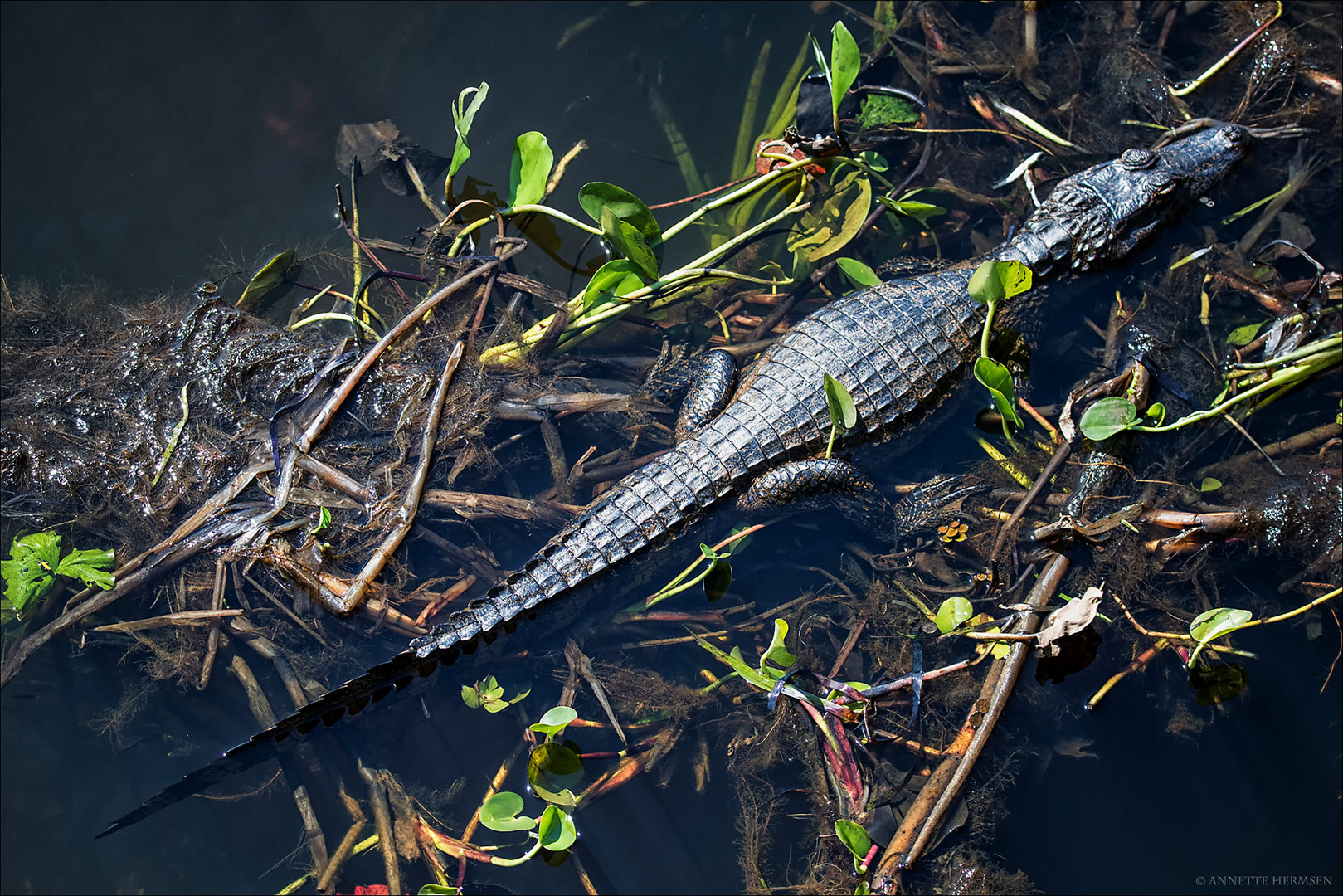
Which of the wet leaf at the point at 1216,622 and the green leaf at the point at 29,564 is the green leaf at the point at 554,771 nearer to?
the green leaf at the point at 29,564

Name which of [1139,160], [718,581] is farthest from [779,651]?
[1139,160]

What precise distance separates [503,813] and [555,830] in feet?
0.79

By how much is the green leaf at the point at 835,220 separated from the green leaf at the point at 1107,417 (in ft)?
5.39

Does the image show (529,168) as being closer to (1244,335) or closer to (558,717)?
(558,717)

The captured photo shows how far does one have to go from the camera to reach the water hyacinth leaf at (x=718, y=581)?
3621 mm

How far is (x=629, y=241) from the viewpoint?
11.3ft

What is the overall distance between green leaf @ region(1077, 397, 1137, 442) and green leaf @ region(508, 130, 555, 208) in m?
2.92

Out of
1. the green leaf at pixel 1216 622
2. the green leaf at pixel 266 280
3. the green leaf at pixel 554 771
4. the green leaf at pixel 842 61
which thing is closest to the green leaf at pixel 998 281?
the green leaf at pixel 842 61

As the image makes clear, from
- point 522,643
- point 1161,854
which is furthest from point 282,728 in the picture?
point 1161,854

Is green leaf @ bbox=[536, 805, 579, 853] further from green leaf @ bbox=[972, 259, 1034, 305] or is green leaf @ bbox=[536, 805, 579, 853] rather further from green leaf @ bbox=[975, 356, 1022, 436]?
green leaf @ bbox=[972, 259, 1034, 305]

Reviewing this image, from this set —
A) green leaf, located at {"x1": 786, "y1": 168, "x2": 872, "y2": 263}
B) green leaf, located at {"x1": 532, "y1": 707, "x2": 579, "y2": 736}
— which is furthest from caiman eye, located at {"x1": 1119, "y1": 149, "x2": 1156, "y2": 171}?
green leaf, located at {"x1": 532, "y1": 707, "x2": 579, "y2": 736}

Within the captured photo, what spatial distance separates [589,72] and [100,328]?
10.8 feet

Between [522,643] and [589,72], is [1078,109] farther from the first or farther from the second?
[522,643]

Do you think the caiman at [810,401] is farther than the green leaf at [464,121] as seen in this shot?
No
